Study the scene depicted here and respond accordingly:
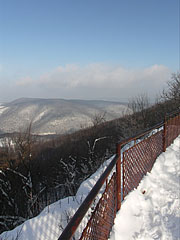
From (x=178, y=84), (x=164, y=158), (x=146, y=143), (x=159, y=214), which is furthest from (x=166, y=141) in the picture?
(x=178, y=84)

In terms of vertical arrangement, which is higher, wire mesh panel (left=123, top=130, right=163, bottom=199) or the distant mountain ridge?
wire mesh panel (left=123, top=130, right=163, bottom=199)

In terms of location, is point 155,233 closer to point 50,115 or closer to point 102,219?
point 102,219

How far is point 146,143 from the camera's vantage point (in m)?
4.66

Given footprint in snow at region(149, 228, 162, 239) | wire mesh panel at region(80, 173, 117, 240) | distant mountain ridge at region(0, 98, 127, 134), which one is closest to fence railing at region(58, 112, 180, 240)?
wire mesh panel at region(80, 173, 117, 240)

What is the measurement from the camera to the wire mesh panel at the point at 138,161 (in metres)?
3.44

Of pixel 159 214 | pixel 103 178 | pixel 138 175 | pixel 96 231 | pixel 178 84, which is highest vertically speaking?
pixel 178 84

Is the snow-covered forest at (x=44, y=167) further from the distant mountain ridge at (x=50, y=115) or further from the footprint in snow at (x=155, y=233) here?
the distant mountain ridge at (x=50, y=115)

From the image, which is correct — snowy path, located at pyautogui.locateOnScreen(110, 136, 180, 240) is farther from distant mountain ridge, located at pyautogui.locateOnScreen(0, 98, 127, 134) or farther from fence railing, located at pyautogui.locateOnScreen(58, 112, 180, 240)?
distant mountain ridge, located at pyautogui.locateOnScreen(0, 98, 127, 134)

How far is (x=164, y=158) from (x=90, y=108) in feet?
336

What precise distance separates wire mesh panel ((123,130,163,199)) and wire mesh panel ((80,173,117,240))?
0.73 m

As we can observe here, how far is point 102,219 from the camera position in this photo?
2193 millimetres

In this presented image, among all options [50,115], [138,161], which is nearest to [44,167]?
[138,161]

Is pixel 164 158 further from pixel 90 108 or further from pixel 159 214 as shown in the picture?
pixel 90 108

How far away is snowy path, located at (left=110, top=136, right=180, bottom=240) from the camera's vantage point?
2.65 m
